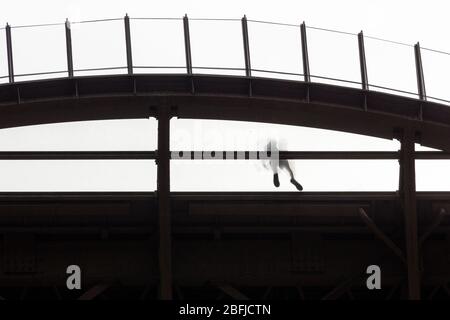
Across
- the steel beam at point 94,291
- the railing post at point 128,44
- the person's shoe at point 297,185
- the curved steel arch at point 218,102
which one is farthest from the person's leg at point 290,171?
the steel beam at point 94,291

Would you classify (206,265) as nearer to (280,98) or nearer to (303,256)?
(303,256)

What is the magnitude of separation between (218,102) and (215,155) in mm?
1361

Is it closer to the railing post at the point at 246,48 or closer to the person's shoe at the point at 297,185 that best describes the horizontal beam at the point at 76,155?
the railing post at the point at 246,48

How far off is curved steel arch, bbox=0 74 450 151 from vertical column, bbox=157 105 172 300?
1074mm

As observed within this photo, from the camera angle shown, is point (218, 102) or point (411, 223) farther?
point (218, 102)

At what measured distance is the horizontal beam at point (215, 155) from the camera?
2605cm

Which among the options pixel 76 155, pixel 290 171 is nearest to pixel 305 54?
pixel 290 171

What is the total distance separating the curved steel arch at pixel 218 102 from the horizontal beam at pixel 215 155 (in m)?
0.63

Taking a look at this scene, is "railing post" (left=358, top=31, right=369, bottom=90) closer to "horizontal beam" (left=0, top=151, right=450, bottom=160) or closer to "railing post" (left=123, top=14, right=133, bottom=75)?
"horizontal beam" (left=0, top=151, right=450, bottom=160)

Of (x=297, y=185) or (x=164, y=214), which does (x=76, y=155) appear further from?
(x=297, y=185)

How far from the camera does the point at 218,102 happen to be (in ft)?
86.4

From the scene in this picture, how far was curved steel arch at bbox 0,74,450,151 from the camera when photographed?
2608 centimetres

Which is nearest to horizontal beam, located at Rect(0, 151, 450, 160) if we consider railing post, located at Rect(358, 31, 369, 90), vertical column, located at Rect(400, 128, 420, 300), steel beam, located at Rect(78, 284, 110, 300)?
vertical column, located at Rect(400, 128, 420, 300)
